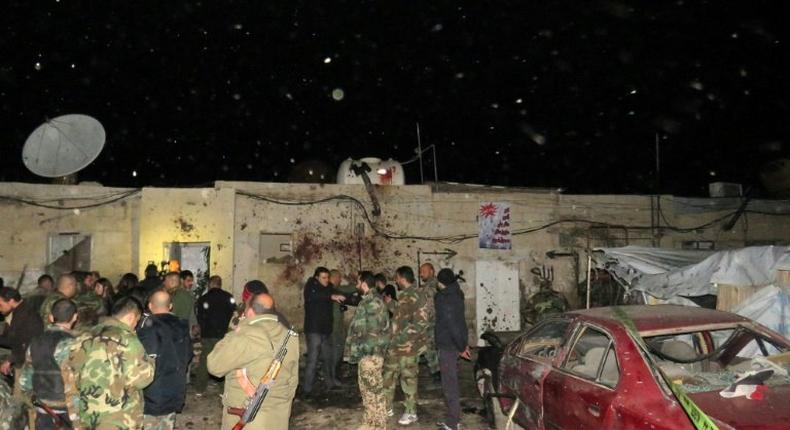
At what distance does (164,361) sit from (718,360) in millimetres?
4941

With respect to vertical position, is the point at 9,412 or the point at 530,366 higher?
the point at 9,412

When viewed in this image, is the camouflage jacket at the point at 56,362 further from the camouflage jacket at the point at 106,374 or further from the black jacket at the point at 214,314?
the black jacket at the point at 214,314

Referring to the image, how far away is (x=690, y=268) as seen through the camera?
7.08 m

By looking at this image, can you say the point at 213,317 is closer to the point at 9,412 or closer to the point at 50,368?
the point at 50,368

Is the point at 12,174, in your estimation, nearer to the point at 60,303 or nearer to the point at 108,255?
the point at 108,255

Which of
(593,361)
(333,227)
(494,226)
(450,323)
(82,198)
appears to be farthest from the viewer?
(494,226)

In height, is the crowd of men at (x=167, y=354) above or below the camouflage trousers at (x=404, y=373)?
above

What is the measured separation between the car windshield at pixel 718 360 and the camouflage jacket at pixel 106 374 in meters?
4.11

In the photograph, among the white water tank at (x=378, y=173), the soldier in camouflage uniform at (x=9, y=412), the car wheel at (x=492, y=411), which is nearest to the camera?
the soldier in camouflage uniform at (x=9, y=412)

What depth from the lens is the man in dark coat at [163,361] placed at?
4.64 meters

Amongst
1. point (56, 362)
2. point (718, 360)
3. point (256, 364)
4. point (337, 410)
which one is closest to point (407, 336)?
point (337, 410)

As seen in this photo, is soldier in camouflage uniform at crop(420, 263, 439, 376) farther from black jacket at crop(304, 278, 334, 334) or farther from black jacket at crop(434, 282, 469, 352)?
black jacket at crop(304, 278, 334, 334)

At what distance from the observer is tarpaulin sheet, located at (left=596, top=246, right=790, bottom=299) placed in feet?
20.5

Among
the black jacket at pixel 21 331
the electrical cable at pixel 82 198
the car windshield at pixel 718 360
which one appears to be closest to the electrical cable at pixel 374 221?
the electrical cable at pixel 82 198
